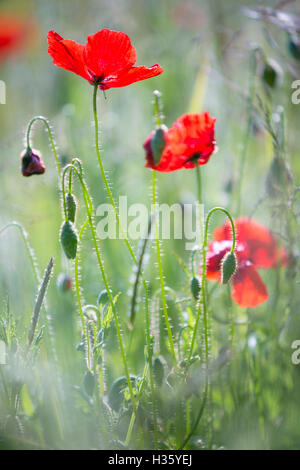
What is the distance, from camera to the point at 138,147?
217 cm

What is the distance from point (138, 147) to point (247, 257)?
1100 millimetres

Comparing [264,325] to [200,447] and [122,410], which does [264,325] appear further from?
[122,410]

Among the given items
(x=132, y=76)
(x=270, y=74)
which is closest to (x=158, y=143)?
(x=132, y=76)

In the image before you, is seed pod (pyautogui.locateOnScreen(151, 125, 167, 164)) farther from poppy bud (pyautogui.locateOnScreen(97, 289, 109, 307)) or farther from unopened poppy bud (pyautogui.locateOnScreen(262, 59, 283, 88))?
unopened poppy bud (pyautogui.locateOnScreen(262, 59, 283, 88))

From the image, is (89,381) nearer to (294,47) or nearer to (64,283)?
(64,283)

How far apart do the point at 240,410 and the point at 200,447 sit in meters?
0.14

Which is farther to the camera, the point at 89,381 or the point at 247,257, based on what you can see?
the point at 247,257

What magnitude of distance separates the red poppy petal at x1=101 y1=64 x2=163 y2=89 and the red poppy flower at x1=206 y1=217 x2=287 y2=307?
353mm

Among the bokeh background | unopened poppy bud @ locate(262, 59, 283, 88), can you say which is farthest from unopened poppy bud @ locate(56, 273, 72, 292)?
unopened poppy bud @ locate(262, 59, 283, 88)

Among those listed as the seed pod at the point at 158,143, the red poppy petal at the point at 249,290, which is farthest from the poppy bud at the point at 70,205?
the red poppy petal at the point at 249,290

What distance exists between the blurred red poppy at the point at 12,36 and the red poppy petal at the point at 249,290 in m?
1.72

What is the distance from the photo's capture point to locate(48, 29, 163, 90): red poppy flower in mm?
812

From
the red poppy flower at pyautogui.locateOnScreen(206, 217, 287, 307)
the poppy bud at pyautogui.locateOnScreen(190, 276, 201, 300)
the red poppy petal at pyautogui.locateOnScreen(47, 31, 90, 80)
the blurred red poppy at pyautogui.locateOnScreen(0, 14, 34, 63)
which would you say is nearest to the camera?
the red poppy petal at pyautogui.locateOnScreen(47, 31, 90, 80)
